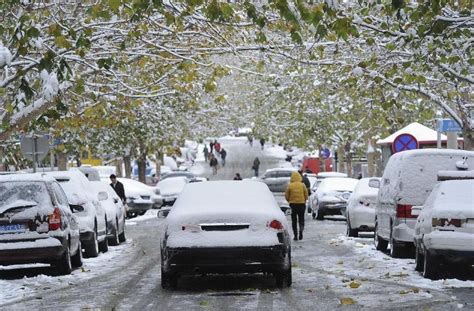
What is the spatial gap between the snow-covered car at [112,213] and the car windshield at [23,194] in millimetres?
6078

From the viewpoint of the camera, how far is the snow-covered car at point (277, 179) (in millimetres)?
63031

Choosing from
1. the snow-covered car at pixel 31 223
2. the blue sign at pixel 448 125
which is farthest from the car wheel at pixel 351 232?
the snow-covered car at pixel 31 223

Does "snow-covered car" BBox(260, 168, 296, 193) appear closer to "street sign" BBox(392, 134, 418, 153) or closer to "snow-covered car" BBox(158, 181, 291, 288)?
"street sign" BBox(392, 134, 418, 153)

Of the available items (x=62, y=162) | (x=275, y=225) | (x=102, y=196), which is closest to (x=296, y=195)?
(x=102, y=196)

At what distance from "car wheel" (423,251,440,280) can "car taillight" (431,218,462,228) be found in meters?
0.44

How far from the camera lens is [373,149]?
2196 inches

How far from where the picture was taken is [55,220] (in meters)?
16.6

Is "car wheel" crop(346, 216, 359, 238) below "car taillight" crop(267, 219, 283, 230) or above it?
below

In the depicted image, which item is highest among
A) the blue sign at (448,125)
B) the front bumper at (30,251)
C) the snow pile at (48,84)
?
the snow pile at (48,84)

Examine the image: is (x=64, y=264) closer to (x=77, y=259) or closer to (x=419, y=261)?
(x=77, y=259)

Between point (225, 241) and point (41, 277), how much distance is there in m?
4.20

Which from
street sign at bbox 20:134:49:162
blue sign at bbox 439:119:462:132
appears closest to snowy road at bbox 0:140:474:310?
blue sign at bbox 439:119:462:132

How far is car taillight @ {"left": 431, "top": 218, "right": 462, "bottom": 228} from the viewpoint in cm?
1462

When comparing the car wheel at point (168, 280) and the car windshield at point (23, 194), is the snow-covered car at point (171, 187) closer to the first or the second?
the car windshield at point (23, 194)
